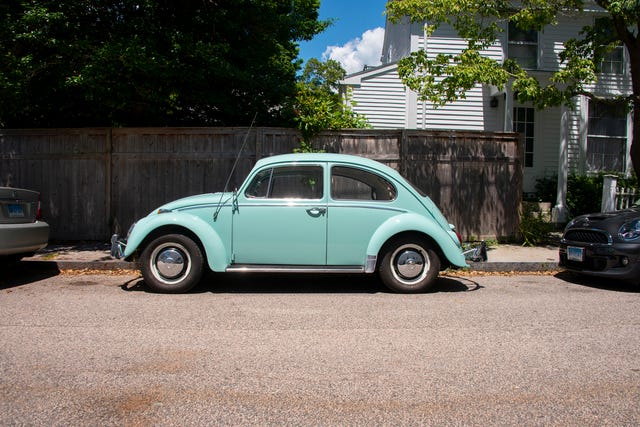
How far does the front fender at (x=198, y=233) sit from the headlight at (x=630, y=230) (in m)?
5.33

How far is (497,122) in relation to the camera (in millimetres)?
14672

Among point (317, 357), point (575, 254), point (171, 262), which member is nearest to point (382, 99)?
point (575, 254)

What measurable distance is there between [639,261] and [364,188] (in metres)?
3.76

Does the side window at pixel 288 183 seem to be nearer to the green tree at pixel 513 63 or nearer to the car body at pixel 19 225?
the car body at pixel 19 225

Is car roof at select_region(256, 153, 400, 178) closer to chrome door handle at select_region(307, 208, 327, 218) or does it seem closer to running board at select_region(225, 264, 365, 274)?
chrome door handle at select_region(307, 208, 327, 218)

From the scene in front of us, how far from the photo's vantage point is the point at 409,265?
6.53 m

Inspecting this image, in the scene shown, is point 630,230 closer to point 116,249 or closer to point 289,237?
point 289,237

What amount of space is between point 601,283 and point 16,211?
841 centimetres

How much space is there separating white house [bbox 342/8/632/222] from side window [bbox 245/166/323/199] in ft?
28.0

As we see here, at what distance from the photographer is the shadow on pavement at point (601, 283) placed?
7.04 m

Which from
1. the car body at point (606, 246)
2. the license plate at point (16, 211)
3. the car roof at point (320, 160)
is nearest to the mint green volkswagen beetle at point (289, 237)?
the car roof at point (320, 160)

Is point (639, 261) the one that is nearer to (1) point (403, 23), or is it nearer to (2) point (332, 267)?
(2) point (332, 267)

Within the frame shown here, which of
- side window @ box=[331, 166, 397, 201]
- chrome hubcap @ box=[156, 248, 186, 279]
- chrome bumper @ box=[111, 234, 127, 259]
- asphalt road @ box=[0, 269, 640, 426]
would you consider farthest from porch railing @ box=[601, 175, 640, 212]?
chrome bumper @ box=[111, 234, 127, 259]

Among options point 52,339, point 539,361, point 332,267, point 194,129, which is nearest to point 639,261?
point 539,361
